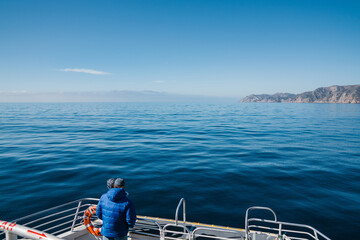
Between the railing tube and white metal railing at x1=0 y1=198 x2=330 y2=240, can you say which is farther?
white metal railing at x1=0 y1=198 x2=330 y2=240

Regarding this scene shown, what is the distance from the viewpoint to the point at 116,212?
4.52 metres

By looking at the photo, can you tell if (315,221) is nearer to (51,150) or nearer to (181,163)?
(181,163)

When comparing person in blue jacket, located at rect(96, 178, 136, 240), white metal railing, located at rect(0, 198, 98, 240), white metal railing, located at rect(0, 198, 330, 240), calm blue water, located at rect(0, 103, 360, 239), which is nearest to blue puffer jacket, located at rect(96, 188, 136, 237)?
person in blue jacket, located at rect(96, 178, 136, 240)

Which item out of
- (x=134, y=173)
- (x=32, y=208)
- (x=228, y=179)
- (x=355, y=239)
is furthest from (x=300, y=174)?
(x=32, y=208)

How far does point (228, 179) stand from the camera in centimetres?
1427

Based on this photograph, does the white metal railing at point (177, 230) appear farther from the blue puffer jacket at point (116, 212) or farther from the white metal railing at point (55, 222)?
the blue puffer jacket at point (116, 212)

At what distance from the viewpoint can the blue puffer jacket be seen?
4.45 meters

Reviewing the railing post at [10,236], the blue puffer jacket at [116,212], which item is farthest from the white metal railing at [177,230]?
the blue puffer jacket at [116,212]

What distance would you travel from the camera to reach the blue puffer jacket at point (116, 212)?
445 centimetres

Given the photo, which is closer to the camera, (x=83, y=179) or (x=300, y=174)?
(x=83, y=179)

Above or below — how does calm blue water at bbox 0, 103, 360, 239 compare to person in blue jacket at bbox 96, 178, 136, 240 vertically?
below

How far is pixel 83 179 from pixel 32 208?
3.84m

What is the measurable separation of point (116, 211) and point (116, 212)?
3cm

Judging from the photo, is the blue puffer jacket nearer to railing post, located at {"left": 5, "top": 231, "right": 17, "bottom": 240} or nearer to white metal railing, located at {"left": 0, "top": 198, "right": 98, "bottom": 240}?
railing post, located at {"left": 5, "top": 231, "right": 17, "bottom": 240}
